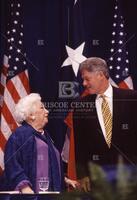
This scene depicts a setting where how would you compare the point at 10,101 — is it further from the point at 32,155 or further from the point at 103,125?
the point at 103,125

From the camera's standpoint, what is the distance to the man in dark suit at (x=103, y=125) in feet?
14.0

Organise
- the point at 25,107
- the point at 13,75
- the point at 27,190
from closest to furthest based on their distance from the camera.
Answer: the point at 27,190, the point at 25,107, the point at 13,75

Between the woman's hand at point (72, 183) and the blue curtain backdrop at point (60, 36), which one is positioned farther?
the blue curtain backdrop at point (60, 36)

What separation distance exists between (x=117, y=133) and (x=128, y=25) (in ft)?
3.70

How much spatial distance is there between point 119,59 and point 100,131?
76 cm

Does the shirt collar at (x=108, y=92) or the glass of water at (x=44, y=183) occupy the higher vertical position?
the shirt collar at (x=108, y=92)

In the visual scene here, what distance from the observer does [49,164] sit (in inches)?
167

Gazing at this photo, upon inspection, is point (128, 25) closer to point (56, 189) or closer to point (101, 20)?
point (101, 20)

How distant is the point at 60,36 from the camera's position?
446cm

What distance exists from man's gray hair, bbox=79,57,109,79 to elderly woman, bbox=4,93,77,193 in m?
0.57

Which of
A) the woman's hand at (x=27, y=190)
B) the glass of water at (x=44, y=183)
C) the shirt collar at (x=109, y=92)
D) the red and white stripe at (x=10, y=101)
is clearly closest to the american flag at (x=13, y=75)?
the red and white stripe at (x=10, y=101)

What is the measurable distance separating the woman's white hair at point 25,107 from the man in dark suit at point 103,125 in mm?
431

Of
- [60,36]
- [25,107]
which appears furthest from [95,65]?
[25,107]

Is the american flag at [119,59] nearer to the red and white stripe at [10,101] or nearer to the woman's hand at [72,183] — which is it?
the red and white stripe at [10,101]
